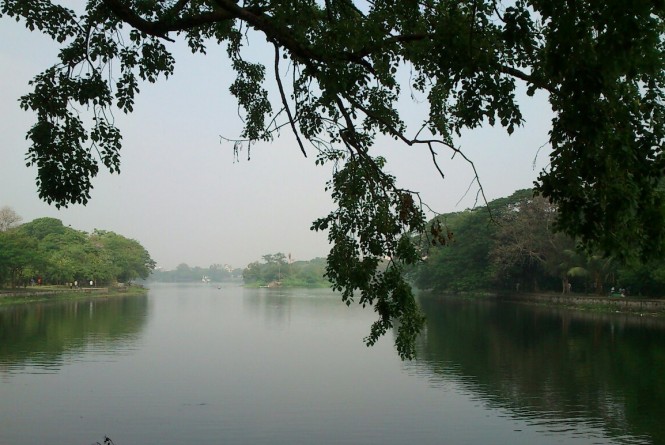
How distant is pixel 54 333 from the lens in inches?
844

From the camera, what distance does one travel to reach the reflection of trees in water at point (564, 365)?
11344mm

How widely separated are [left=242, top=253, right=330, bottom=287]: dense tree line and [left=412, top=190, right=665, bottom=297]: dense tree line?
192 ft

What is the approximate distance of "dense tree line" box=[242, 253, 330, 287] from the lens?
372 ft

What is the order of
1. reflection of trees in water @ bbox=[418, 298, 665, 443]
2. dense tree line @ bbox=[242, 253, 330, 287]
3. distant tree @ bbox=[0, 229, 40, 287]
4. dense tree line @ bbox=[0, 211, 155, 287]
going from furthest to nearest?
1. dense tree line @ bbox=[242, 253, 330, 287]
2. dense tree line @ bbox=[0, 211, 155, 287]
3. distant tree @ bbox=[0, 229, 40, 287]
4. reflection of trees in water @ bbox=[418, 298, 665, 443]

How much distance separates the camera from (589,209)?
403 centimetres

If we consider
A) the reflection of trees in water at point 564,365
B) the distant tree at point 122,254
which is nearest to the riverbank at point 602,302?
the reflection of trees in water at point 564,365

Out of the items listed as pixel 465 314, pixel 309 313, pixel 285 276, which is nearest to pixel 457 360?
pixel 465 314

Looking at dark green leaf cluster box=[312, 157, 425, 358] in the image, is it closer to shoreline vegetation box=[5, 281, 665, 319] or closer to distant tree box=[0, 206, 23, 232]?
shoreline vegetation box=[5, 281, 665, 319]

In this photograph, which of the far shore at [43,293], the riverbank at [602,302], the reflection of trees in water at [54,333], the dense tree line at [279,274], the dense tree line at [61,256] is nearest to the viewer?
the reflection of trees in water at [54,333]

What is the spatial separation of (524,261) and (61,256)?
1460 inches

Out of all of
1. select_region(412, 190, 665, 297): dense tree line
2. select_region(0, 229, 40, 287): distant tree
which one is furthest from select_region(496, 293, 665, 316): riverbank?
select_region(0, 229, 40, 287): distant tree

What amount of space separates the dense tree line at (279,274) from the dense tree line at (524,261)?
58.5m

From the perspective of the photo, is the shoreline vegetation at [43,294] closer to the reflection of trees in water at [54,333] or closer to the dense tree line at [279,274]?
the reflection of trees in water at [54,333]

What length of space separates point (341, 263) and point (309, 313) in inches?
1187
